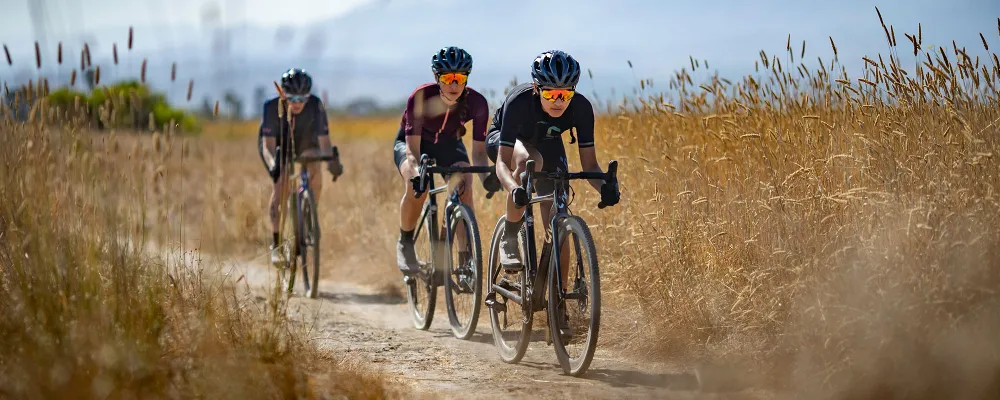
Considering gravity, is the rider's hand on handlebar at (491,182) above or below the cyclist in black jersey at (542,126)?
below

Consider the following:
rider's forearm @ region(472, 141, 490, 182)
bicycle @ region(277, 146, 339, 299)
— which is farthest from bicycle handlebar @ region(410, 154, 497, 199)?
bicycle @ region(277, 146, 339, 299)

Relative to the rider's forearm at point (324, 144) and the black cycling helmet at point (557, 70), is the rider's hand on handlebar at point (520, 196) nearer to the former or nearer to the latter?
the black cycling helmet at point (557, 70)

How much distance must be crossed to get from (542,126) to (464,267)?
5.45ft

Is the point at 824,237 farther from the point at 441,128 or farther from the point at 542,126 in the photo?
the point at 441,128

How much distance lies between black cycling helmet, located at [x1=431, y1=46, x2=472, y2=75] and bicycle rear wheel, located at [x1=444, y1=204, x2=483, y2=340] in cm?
101

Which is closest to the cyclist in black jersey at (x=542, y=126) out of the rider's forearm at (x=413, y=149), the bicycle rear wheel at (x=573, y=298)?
the bicycle rear wheel at (x=573, y=298)

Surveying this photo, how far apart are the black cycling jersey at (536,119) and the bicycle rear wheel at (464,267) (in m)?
1.10

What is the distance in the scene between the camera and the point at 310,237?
31.9ft

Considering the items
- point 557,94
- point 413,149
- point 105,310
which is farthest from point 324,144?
point 105,310

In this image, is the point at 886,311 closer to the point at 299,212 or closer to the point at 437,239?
the point at 437,239

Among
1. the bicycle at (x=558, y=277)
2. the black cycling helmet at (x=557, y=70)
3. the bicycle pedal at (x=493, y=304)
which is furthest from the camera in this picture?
the bicycle pedal at (x=493, y=304)

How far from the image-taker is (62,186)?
5.66m

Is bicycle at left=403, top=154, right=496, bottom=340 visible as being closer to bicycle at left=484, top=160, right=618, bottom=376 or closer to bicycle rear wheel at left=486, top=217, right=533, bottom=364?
bicycle rear wheel at left=486, top=217, right=533, bottom=364

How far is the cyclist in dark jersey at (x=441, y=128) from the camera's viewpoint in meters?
7.39
